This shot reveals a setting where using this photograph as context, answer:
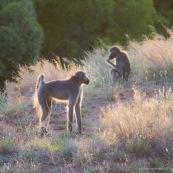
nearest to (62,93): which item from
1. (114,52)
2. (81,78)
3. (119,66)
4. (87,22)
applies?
(81,78)

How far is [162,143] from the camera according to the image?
841 cm

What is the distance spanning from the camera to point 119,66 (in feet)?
48.0

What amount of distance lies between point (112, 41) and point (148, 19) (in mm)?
2477

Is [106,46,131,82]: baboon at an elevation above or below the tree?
below

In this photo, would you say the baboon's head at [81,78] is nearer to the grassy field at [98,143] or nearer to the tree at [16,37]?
the grassy field at [98,143]

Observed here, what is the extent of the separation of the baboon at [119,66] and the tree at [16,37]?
354 inches

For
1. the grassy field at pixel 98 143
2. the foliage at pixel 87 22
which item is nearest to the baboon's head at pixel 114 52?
the grassy field at pixel 98 143

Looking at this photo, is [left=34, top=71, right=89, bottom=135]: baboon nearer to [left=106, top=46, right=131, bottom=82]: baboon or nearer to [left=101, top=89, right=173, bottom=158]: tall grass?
[left=101, top=89, right=173, bottom=158]: tall grass

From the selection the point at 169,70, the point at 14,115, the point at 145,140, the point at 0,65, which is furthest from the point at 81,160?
the point at 0,65

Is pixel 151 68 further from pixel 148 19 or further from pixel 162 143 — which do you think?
pixel 148 19

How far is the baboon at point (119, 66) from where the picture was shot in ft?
47.7

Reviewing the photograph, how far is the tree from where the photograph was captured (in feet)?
76.8

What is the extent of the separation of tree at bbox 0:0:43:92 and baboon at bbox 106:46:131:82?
8.99 m

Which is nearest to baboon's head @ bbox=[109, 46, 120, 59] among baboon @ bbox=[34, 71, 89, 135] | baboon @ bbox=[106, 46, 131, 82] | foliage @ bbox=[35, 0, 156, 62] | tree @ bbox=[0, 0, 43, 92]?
baboon @ bbox=[106, 46, 131, 82]
